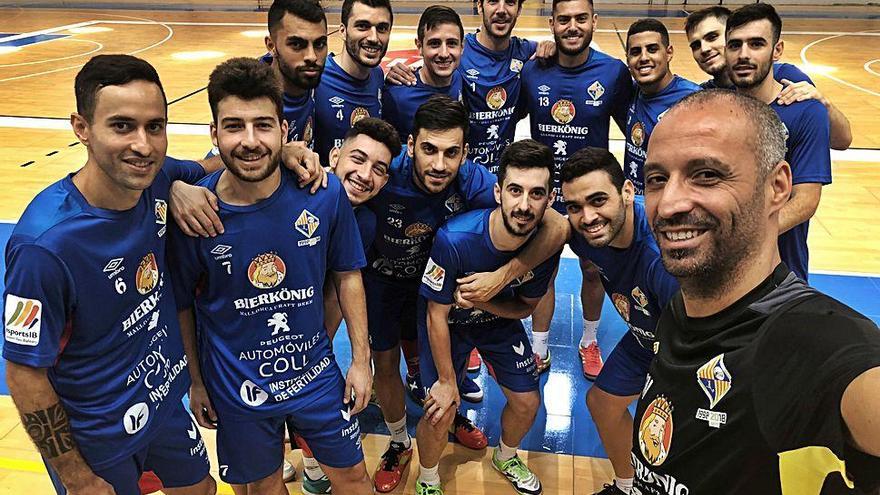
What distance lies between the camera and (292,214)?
290cm

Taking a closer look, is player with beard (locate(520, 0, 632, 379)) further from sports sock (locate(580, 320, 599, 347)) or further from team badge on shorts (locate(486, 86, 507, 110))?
team badge on shorts (locate(486, 86, 507, 110))

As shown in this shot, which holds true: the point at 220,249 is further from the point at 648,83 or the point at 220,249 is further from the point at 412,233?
the point at 648,83

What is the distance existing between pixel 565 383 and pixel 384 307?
1.63m

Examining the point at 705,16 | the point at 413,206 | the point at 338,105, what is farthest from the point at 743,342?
the point at 705,16

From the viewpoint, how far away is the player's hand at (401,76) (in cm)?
467

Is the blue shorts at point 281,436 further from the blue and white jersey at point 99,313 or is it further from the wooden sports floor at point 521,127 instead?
the wooden sports floor at point 521,127

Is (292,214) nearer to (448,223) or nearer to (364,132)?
(364,132)

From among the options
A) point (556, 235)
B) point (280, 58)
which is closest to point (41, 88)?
point (280, 58)

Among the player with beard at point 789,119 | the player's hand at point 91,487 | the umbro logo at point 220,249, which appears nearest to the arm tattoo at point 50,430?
the player's hand at point 91,487

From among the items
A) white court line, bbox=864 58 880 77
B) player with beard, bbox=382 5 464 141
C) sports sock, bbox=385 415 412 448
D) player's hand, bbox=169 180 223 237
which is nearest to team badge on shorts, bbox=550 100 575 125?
player with beard, bbox=382 5 464 141

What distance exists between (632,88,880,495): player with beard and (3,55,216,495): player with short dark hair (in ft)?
6.15

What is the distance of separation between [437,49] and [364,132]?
4.25 feet

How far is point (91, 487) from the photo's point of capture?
8.25 ft

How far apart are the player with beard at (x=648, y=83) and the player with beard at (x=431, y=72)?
121cm
